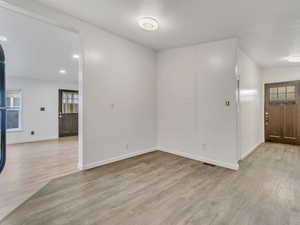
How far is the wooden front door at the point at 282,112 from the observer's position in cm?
557

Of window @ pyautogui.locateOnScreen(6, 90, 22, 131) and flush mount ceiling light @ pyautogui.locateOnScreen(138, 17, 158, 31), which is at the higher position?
flush mount ceiling light @ pyautogui.locateOnScreen(138, 17, 158, 31)

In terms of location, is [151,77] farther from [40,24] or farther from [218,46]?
[40,24]

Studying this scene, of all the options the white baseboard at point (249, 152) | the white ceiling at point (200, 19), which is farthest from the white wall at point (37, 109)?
the white baseboard at point (249, 152)

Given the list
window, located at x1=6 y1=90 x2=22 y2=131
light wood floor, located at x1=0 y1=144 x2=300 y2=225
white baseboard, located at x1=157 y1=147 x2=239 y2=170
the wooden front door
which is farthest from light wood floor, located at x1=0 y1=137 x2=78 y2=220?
the wooden front door

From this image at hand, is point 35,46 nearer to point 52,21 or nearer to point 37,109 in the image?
point 52,21

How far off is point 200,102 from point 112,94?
6.99 ft

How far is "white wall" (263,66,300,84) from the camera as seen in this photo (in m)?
5.57

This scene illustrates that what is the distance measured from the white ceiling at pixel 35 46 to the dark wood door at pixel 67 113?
1.71 metres

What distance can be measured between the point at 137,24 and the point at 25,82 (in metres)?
5.68

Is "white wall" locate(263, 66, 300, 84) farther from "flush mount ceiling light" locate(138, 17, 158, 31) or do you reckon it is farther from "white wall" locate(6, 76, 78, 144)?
"white wall" locate(6, 76, 78, 144)

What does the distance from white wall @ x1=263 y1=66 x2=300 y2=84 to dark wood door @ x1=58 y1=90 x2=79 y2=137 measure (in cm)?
826

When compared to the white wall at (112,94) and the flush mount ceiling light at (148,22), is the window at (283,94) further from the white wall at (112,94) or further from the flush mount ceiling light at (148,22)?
the flush mount ceiling light at (148,22)

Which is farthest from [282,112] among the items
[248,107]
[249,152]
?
[249,152]

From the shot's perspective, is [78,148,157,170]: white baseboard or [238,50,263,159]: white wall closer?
[78,148,157,170]: white baseboard
